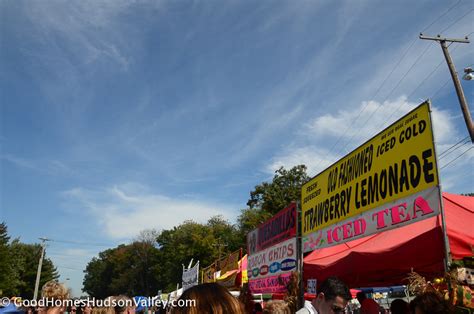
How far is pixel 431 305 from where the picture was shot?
2.89 meters

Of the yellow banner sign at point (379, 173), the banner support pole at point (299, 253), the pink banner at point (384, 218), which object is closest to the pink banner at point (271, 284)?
the banner support pole at point (299, 253)

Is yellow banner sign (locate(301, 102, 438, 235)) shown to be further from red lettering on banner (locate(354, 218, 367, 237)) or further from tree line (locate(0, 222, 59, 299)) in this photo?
tree line (locate(0, 222, 59, 299))

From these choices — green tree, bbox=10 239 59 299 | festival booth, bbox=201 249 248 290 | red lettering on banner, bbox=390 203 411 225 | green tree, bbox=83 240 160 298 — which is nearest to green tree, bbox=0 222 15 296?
green tree, bbox=10 239 59 299

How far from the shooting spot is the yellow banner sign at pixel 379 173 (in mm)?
4551

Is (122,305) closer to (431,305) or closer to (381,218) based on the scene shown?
(431,305)

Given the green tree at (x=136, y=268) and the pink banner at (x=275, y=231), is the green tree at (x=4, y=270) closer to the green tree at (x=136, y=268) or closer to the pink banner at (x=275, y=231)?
the green tree at (x=136, y=268)

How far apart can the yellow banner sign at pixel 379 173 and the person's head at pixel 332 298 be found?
1.76 meters

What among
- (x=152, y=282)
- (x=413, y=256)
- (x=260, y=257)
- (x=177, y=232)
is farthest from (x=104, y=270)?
(x=413, y=256)

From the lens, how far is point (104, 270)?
96.4 metres

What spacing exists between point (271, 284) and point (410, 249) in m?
4.52

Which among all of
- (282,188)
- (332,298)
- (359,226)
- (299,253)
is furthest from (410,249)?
(282,188)

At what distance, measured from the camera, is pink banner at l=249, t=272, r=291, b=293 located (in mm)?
7561

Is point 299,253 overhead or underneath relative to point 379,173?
underneath

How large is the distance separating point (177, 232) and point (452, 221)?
67.4 metres
